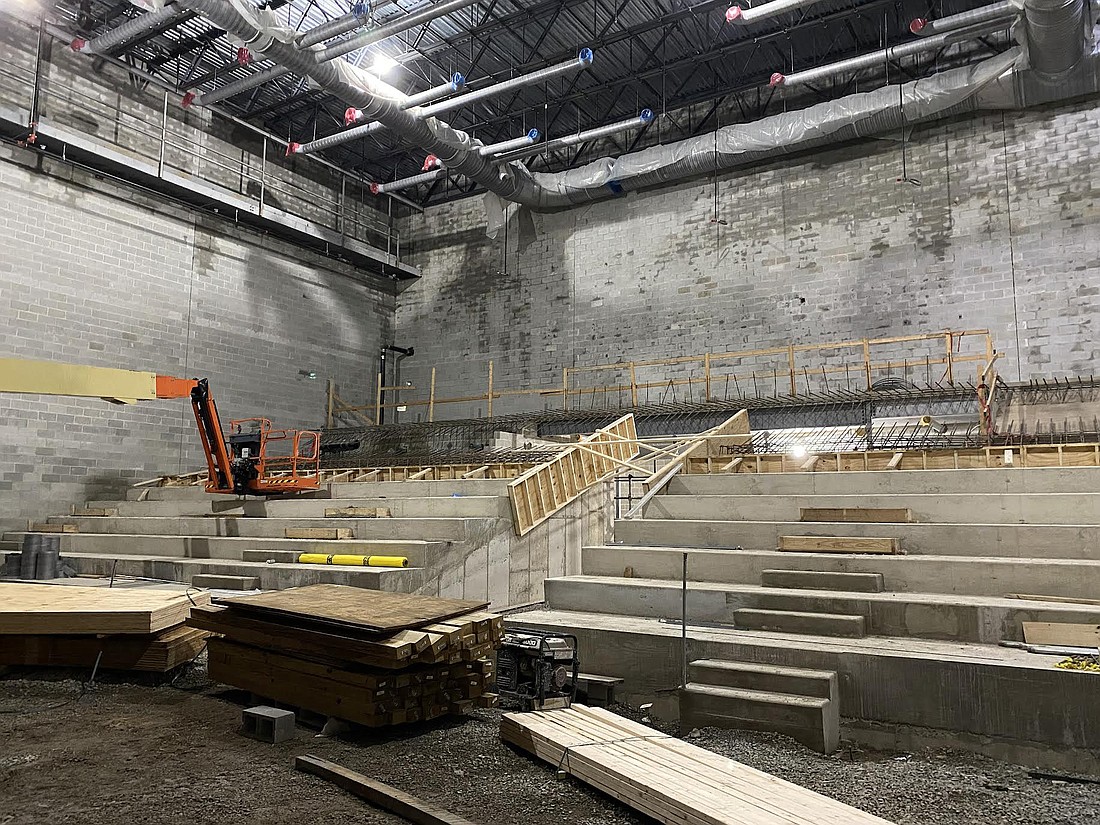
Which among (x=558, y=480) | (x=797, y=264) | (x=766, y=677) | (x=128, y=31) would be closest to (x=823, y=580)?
(x=766, y=677)

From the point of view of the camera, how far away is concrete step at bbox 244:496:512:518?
9.53 meters

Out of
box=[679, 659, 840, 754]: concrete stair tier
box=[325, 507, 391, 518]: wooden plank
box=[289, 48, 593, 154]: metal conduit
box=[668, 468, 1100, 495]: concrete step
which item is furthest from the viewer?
box=[289, 48, 593, 154]: metal conduit

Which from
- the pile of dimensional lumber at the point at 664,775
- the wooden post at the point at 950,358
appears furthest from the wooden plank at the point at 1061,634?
the wooden post at the point at 950,358

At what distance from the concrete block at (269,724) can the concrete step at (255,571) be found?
282cm

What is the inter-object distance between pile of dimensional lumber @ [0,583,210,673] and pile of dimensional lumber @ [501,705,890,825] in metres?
3.15

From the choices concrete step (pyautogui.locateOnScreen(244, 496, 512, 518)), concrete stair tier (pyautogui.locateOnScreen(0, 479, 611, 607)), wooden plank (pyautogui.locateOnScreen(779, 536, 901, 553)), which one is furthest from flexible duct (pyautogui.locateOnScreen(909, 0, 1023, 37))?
concrete step (pyautogui.locateOnScreen(244, 496, 512, 518))

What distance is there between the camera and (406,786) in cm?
415

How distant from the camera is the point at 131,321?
16141 millimetres

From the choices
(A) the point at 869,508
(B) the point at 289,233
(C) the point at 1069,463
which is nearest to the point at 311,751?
(A) the point at 869,508

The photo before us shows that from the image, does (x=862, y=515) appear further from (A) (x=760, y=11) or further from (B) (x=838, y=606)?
(A) (x=760, y=11)

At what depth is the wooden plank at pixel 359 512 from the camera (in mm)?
10625

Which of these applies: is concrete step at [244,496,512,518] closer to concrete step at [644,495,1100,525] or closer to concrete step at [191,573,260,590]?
concrete step at [644,495,1100,525]

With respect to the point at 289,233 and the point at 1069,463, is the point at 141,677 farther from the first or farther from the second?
the point at 289,233

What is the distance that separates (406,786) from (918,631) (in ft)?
12.6
